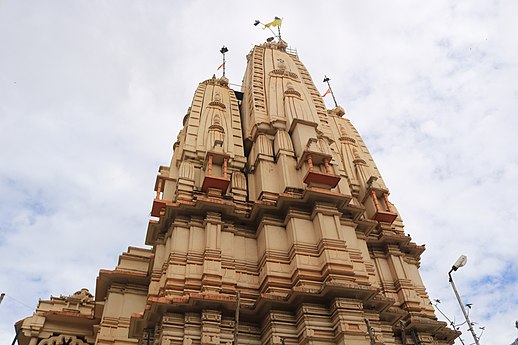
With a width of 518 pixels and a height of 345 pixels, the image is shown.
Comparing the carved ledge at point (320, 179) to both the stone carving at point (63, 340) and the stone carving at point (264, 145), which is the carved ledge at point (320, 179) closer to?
the stone carving at point (264, 145)

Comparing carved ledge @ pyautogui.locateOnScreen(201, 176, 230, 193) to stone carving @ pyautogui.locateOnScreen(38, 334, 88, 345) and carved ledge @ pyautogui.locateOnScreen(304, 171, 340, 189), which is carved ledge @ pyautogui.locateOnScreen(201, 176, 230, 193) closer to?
carved ledge @ pyautogui.locateOnScreen(304, 171, 340, 189)

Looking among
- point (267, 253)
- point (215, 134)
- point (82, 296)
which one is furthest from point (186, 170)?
point (82, 296)

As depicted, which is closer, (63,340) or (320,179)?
(320,179)

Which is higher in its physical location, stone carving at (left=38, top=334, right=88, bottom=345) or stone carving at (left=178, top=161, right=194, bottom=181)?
stone carving at (left=178, top=161, right=194, bottom=181)

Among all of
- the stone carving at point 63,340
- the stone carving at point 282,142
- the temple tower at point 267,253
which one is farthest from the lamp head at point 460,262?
the stone carving at point 63,340

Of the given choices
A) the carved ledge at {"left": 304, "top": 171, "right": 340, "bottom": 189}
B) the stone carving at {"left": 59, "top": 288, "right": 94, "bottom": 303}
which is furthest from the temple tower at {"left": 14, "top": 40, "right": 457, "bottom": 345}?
the stone carving at {"left": 59, "top": 288, "right": 94, "bottom": 303}

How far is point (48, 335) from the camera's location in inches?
823

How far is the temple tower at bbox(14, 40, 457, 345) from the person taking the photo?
1475 centimetres

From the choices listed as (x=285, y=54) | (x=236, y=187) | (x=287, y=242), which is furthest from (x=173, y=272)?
(x=285, y=54)

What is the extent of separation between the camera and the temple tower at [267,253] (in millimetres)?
14750

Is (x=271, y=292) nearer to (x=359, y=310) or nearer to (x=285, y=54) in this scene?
(x=359, y=310)

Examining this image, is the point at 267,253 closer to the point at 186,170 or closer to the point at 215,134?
the point at 186,170

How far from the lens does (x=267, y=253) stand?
17062 millimetres

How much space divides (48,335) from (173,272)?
30.1ft
